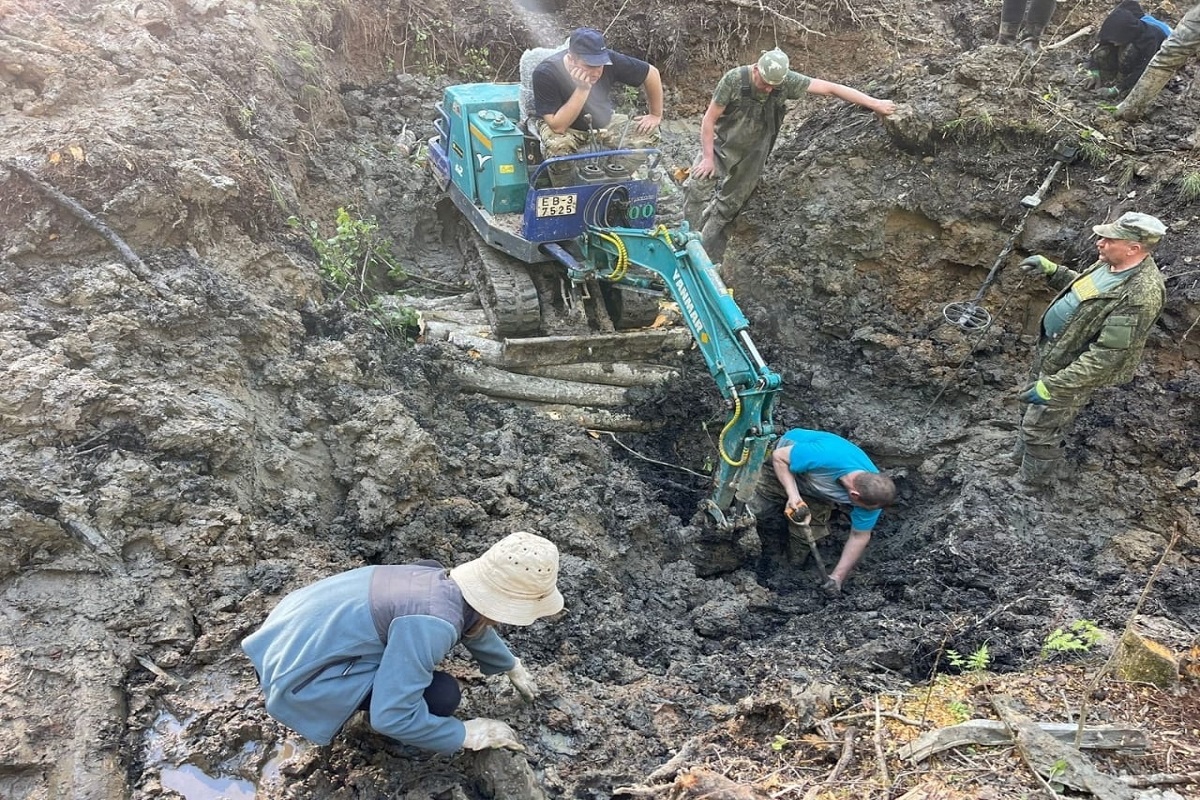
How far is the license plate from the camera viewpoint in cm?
567

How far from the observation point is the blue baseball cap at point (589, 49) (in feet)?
17.3

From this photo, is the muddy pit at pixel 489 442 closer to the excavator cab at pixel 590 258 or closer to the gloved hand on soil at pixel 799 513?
the gloved hand on soil at pixel 799 513

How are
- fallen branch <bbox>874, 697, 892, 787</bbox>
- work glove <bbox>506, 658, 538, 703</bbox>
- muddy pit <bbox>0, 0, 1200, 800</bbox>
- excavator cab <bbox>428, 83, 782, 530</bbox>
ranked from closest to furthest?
fallen branch <bbox>874, 697, 892, 787</bbox>, muddy pit <bbox>0, 0, 1200, 800</bbox>, work glove <bbox>506, 658, 538, 703</bbox>, excavator cab <bbox>428, 83, 782, 530</bbox>

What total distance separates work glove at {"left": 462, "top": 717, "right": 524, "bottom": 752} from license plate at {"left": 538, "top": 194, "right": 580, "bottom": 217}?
12.2 ft

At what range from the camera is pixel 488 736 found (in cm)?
304

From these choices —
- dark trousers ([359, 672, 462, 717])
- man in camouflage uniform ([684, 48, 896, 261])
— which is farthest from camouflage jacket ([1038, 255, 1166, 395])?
dark trousers ([359, 672, 462, 717])

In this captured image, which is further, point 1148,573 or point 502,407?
point 502,407

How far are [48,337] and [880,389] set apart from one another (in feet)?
18.5

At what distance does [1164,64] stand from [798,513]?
425 centimetres

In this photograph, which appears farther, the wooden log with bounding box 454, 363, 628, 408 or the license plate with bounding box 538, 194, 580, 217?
the wooden log with bounding box 454, 363, 628, 408

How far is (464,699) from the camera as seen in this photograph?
3383mm

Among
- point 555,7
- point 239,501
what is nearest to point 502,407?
point 239,501

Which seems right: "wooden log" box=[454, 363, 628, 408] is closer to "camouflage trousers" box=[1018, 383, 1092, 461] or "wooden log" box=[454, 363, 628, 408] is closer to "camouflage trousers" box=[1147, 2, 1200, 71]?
"camouflage trousers" box=[1018, 383, 1092, 461]

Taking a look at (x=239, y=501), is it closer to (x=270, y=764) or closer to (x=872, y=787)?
(x=270, y=764)
